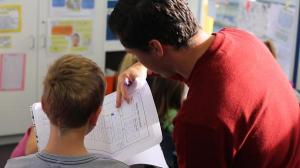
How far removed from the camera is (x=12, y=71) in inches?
124

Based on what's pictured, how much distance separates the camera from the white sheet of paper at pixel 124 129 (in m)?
1.36

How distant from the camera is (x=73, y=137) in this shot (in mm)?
1188

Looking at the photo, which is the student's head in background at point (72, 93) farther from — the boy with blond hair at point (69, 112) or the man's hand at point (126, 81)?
the man's hand at point (126, 81)

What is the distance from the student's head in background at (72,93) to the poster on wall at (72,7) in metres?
2.05

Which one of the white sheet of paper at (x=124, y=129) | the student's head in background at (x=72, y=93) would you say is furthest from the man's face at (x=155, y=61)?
the white sheet of paper at (x=124, y=129)

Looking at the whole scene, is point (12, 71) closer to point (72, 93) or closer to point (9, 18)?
point (9, 18)

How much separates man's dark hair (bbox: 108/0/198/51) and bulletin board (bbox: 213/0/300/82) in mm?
1614

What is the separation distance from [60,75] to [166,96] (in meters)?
0.93

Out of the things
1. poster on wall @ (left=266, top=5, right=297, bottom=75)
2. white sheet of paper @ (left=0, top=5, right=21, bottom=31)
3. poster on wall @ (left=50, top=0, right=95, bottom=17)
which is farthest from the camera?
poster on wall @ (left=50, top=0, right=95, bottom=17)

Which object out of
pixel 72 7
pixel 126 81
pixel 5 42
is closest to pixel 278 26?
pixel 72 7

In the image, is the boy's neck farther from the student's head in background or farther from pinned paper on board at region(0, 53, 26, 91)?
pinned paper on board at region(0, 53, 26, 91)

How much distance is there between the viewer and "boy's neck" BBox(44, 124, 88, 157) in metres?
1.17

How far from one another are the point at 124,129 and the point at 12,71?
1.95 m

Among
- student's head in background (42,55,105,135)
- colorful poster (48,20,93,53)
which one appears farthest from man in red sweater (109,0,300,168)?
colorful poster (48,20,93,53)
